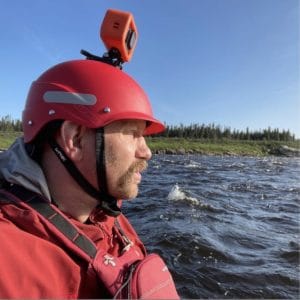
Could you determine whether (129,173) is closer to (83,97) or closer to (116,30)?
(83,97)

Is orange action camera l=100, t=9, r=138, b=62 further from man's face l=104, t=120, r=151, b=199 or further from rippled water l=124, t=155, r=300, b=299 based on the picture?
rippled water l=124, t=155, r=300, b=299

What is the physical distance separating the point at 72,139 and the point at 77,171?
0.21 m

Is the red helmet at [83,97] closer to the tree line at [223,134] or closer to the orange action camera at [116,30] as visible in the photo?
the orange action camera at [116,30]

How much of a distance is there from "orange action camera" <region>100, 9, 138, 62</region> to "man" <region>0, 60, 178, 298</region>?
249 mm

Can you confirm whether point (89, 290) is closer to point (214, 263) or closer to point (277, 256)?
point (214, 263)

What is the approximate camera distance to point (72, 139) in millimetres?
2727

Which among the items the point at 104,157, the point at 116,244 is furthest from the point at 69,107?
the point at 116,244

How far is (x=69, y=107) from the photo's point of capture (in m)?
2.70

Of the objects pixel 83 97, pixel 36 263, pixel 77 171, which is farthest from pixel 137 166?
pixel 36 263

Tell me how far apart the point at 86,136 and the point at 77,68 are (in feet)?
1.54

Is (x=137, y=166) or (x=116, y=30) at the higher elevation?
(x=116, y=30)

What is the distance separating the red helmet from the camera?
8.86 feet

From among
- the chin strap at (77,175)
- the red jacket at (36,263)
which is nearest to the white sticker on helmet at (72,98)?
the chin strap at (77,175)

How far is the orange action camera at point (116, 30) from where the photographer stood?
307cm
